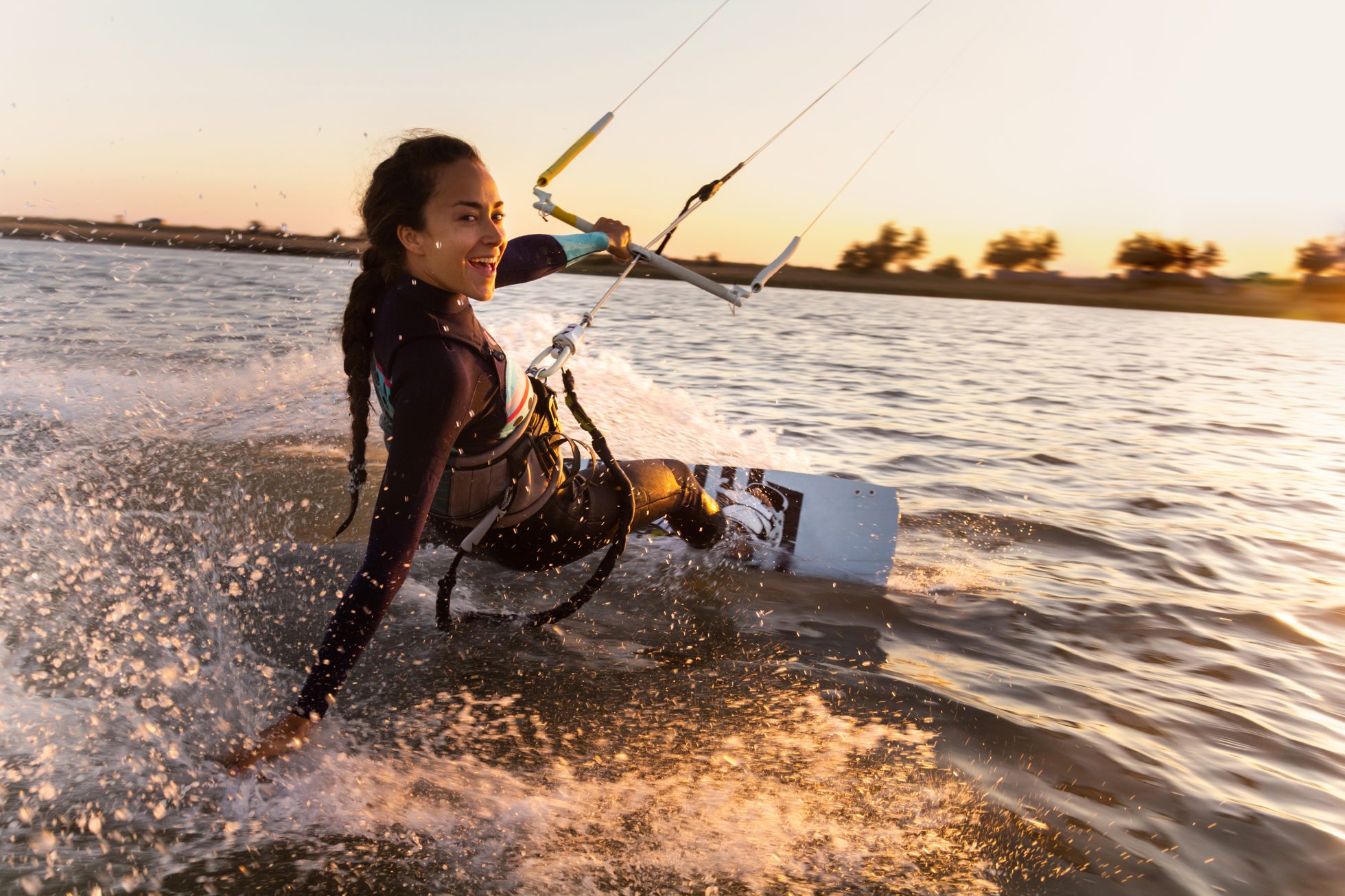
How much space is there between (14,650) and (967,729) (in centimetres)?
306

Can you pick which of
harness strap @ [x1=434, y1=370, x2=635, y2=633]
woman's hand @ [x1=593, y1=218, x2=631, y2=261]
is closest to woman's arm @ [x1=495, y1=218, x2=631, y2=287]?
woman's hand @ [x1=593, y1=218, x2=631, y2=261]

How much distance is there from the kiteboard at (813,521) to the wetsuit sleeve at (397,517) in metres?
2.32

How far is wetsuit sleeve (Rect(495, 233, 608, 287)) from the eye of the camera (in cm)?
335

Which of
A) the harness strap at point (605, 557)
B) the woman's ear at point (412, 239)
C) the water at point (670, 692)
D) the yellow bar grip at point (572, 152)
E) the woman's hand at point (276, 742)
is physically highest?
the yellow bar grip at point (572, 152)

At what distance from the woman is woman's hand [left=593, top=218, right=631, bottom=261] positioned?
1198 millimetres

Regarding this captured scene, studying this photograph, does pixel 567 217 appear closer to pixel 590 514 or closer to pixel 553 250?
pixel 553 250

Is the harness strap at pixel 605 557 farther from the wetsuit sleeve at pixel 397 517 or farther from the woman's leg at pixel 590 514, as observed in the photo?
the wetsuit sleeve at pixel 397 517

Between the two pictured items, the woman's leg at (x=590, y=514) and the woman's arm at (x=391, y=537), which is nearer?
the woman's arm at (x=391, y=537)

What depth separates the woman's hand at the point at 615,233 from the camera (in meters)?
3.79

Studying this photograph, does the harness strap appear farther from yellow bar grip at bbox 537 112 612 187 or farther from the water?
yellow bar grip at bbox 537 112 612 187

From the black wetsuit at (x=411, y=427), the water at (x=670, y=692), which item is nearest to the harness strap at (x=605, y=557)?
the water at (x=670, y=692)

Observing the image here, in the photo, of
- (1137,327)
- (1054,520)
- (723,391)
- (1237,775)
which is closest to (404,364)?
(1237,775)

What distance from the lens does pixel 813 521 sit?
4.32 metres

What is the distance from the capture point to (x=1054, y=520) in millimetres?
5719
